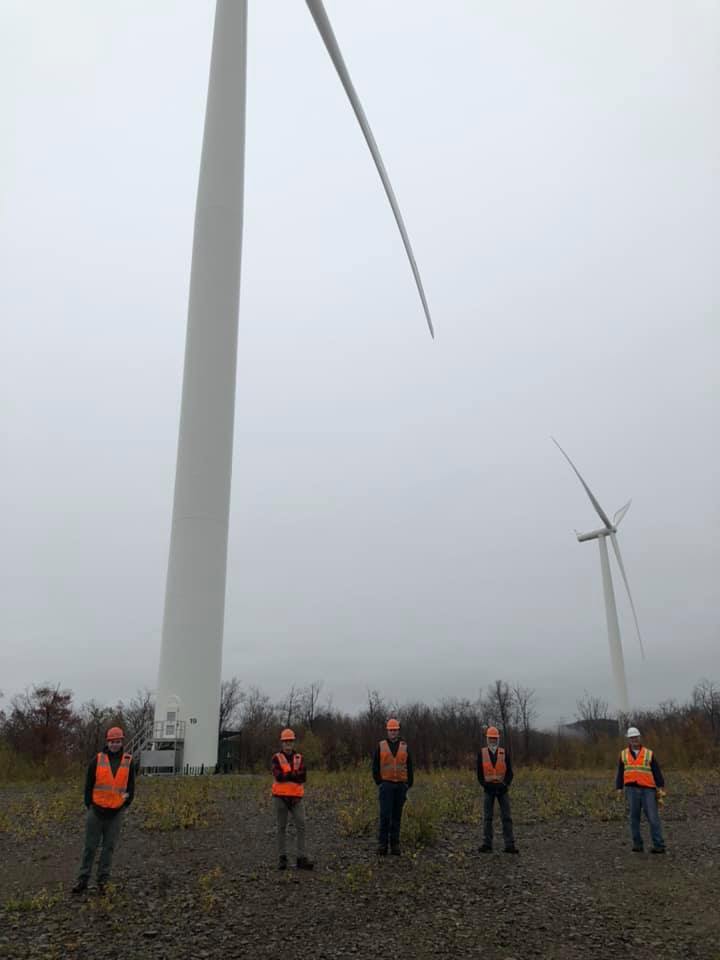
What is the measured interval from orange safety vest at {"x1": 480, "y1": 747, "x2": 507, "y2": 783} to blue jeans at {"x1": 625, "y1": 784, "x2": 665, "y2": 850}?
2.31 m

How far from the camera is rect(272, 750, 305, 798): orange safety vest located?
1105 cm

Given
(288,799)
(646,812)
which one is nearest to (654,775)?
(646,812)

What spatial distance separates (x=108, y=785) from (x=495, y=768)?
590 cm

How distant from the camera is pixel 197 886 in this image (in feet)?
33.4

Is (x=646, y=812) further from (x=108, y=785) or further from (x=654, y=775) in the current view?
(x=108, y=785)

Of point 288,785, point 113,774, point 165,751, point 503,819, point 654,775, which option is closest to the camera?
point 113,774

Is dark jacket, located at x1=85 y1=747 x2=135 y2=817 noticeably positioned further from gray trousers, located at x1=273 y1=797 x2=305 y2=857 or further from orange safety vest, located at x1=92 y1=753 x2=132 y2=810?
gray trousers, located at x1=273 y1=797 x2=305 y2=857

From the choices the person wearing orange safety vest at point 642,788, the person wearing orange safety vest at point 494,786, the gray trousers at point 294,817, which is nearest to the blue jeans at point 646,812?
the person wearing orange safety vest at point 642,788

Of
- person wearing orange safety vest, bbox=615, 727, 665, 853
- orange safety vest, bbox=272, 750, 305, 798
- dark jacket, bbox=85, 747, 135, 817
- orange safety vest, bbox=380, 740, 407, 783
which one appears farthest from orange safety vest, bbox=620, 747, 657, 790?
dark jacket, bbox=85, 747, 135, 817

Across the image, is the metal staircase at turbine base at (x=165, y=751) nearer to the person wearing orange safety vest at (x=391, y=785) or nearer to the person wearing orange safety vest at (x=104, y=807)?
the person wearing orange safety vest at (x=391, y=785)

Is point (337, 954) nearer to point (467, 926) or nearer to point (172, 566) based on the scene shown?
point (467, 926)

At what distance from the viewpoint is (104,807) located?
10.1 meters

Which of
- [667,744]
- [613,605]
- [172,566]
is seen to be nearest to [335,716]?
[613,605]

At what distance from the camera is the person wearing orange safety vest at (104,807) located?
9961 millimetres
